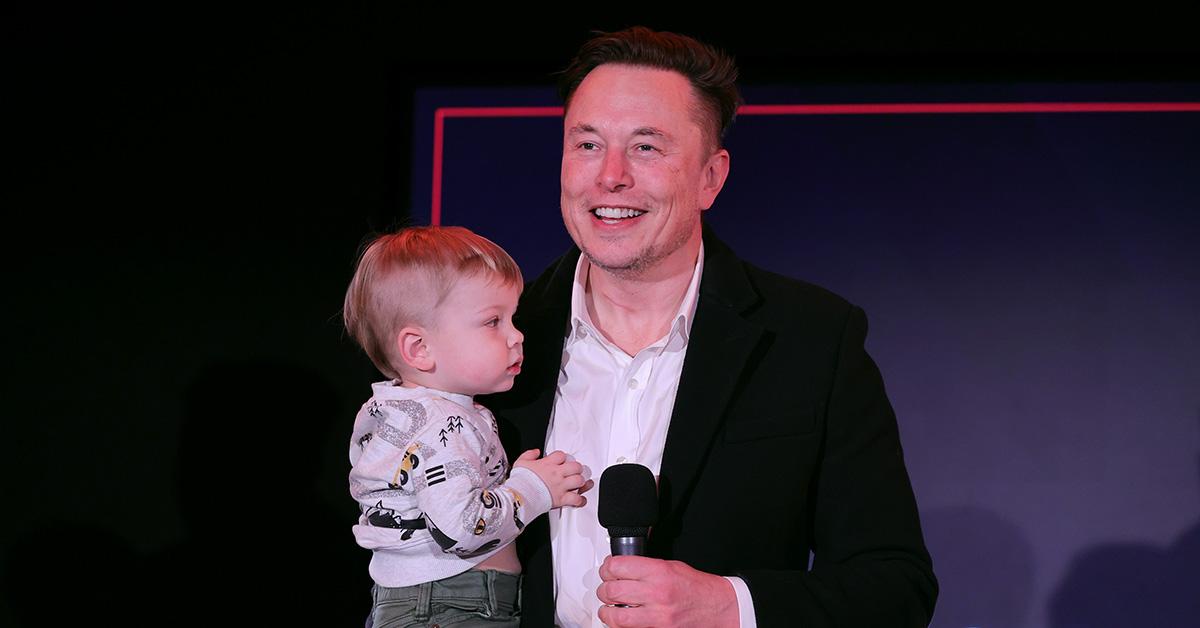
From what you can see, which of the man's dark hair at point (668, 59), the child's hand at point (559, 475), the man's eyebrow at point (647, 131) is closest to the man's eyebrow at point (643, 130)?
the man's eyebrow at point (647, 131)

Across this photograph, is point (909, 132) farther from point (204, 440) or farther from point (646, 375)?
point (204, 440)

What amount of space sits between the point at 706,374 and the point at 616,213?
13.9 inches

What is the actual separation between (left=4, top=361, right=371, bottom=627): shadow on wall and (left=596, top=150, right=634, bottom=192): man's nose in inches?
64.1

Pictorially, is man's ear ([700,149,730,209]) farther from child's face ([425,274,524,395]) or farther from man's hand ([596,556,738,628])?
man's hand ([596,556,738,628])

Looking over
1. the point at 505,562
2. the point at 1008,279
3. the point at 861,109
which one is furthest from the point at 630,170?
the point at 1008,279

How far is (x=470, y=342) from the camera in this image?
206cm

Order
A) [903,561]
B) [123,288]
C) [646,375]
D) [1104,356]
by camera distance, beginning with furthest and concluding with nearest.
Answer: [123,288]
[1104,356]
[646,375]
[903,561]

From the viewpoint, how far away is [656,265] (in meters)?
2.32

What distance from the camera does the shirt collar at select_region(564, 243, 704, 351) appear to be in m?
2.28

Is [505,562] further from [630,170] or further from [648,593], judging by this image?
[630,170]

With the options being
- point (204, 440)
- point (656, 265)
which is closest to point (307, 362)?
point (204, 440)

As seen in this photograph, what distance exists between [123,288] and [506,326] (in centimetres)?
204

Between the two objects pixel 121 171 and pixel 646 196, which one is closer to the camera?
pixel 646 196

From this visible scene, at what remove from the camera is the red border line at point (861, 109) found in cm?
349
